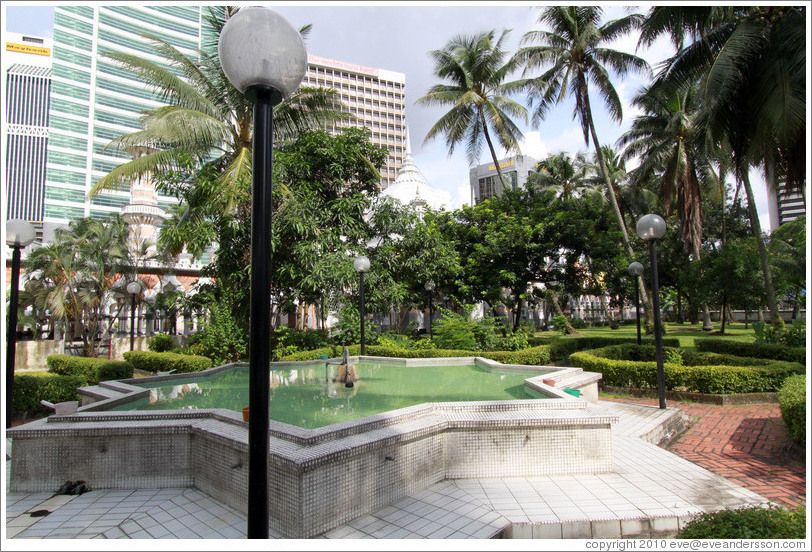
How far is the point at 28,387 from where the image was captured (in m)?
9.44

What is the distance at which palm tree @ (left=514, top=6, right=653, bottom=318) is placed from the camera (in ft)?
59.4

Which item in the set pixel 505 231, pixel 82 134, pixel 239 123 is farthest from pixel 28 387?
pixel 82 134

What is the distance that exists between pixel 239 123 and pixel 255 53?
44.0ft

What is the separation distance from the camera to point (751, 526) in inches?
107

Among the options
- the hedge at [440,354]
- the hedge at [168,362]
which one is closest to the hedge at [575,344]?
the hedge at [440,354]

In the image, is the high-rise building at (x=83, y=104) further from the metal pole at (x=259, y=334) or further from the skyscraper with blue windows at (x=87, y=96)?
the metal pole at (x=259, y=334)

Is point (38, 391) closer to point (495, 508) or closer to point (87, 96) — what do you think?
point (495, 508)

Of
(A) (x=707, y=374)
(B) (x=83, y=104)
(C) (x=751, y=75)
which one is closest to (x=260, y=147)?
(A) (x=707, y=374)

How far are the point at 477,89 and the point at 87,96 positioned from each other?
77.2m

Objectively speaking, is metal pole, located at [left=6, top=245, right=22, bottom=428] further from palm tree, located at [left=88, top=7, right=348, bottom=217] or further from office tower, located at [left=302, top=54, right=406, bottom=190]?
office tower, located at [left=302, top=54, right=406, bottom=190]

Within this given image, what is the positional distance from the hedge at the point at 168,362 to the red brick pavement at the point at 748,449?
10756 mm

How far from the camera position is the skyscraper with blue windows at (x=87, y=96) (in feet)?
232

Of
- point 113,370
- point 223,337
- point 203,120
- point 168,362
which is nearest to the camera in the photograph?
point 113,370

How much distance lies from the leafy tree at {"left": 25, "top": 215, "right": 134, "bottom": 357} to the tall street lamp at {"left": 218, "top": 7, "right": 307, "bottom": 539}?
61.0 feet
